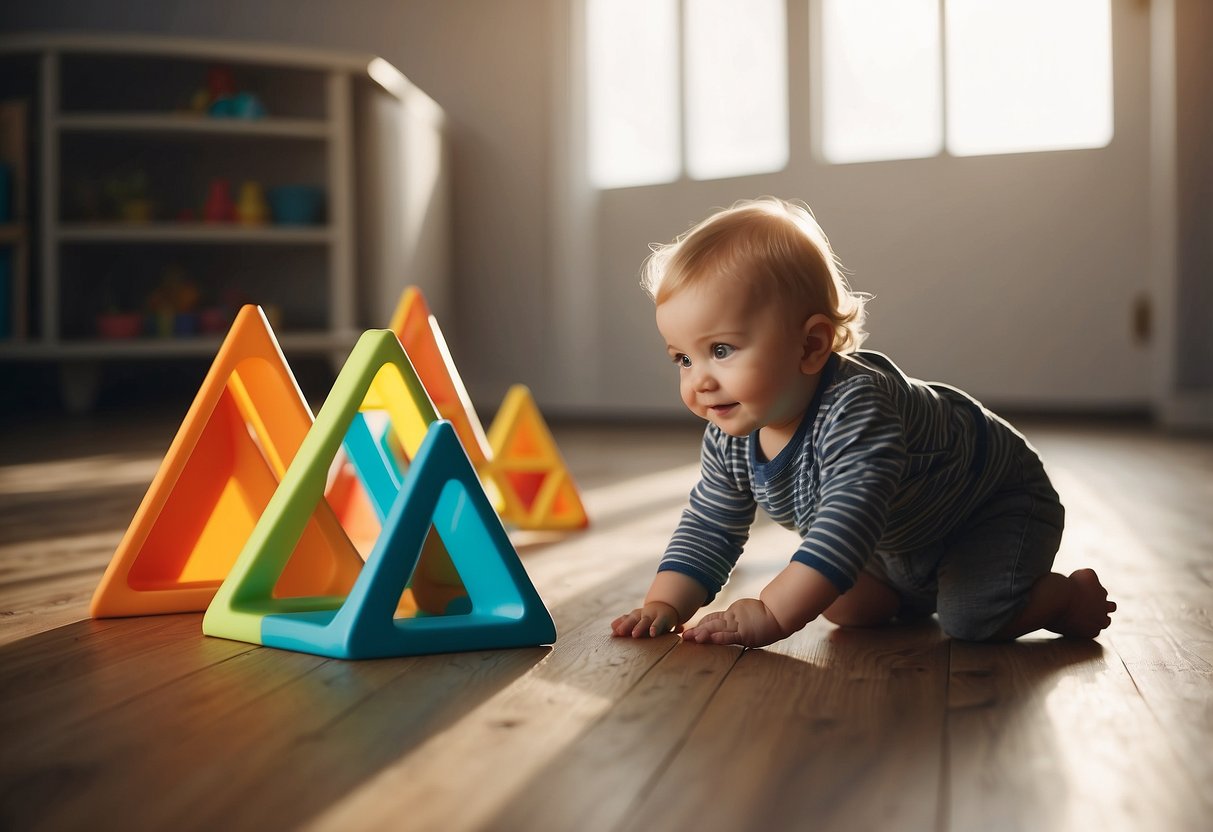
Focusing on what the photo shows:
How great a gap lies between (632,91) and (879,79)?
30.3 inches

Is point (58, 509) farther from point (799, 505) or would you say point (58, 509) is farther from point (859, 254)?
point (859, 254)

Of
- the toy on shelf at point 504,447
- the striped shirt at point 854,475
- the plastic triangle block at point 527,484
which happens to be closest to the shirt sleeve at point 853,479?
the striped shirt at point 854,475

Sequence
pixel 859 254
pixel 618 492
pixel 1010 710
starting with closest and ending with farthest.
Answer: pixel 1010 710 → pixel 618 492 → pixel 859 254

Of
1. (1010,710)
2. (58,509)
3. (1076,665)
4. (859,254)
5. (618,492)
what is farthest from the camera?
(859,254)

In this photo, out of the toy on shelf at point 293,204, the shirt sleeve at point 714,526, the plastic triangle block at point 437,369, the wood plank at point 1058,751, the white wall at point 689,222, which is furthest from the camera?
the toy on shelf at point 293,204

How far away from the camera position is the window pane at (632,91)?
12.1 ft

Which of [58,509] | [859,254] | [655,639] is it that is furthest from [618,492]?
[859,254]

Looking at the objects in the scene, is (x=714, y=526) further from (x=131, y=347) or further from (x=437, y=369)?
(x=131, y=347)

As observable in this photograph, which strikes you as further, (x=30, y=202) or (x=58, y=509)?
(x=30, y=202)

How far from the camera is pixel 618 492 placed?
79.9 inches

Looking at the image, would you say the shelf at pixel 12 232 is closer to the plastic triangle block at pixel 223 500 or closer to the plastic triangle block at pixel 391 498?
the plastic triangle block at pixel 223 500

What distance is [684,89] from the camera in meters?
3.65

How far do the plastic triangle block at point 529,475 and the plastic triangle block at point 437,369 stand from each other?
0.20ft

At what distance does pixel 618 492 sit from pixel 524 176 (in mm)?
2091
